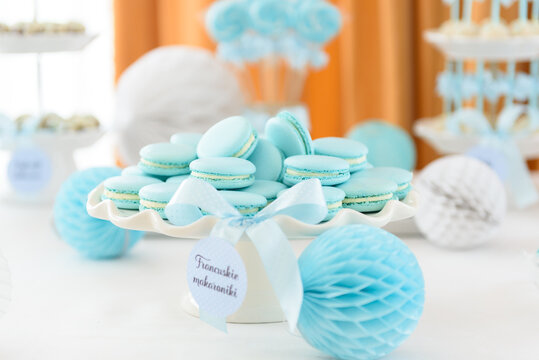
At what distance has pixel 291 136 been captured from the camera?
1.19 m

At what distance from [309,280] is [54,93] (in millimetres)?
2098

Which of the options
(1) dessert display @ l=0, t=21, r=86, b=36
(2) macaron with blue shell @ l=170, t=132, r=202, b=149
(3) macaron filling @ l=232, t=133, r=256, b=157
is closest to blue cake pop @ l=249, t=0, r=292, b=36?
(1) dessert display @ l=0, t=21, r=86, b=36

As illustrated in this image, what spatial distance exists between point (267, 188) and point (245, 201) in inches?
3.0

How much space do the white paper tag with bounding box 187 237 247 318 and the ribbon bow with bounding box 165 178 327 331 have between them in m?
0.01

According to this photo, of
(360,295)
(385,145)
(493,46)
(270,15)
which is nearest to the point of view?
(360,295)

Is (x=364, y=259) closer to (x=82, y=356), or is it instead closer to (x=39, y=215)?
(x=82, y=356)

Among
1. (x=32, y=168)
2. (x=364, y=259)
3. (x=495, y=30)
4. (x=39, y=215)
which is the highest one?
(x=495, y=30)

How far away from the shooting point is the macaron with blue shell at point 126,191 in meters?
1.15

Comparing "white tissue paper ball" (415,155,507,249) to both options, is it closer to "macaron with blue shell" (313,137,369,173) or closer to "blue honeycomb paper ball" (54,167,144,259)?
"macaron with blue shell" (313,137,369,173)

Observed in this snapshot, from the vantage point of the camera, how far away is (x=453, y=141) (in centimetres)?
187

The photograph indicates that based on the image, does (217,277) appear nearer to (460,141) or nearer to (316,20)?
(460,141)

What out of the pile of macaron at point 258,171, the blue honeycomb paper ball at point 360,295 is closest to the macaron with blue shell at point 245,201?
the pile of macaron at point 258,171

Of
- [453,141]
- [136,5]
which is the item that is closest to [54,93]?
[136,5]

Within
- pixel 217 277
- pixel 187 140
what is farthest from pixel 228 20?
pixel 217 277
